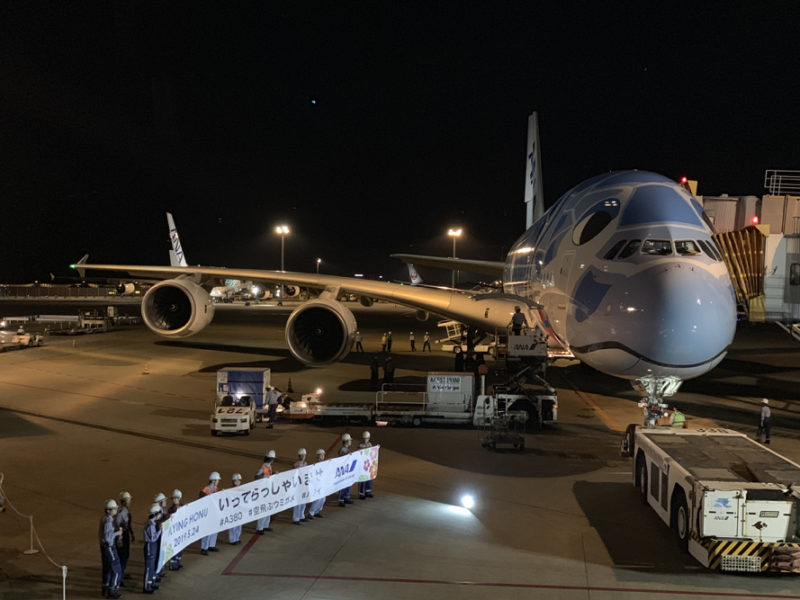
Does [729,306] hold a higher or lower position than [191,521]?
higher

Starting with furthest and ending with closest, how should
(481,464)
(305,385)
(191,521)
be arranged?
(305,385)
(481,464)
(191,521)

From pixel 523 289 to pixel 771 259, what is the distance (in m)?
6.75

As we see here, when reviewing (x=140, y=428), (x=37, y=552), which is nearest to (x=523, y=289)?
(x=140, y=428)

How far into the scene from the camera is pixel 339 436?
1558cm

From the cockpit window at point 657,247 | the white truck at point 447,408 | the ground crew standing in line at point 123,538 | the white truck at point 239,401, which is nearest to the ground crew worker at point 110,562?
the ground crew standing in line at point 123,538

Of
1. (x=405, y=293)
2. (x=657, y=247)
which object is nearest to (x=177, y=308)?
(x=405, y=293)

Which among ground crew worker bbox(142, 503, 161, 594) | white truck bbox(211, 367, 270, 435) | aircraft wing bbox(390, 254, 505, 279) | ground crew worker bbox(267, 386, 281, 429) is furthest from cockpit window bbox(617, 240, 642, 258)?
aircraft wing bbox(390, 254, 505, 279)

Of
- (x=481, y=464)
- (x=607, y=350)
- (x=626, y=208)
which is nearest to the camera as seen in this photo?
(x=607, y=350)

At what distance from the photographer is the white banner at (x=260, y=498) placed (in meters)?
7.78

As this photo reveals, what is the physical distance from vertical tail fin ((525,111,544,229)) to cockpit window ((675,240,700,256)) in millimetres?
14386

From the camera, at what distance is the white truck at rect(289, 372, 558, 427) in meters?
16.6

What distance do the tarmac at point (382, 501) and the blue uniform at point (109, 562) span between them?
7.9 inches

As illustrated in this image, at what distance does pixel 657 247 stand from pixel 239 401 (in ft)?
→ 34.3

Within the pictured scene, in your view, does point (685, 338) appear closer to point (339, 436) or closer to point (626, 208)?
point (626, 208)
